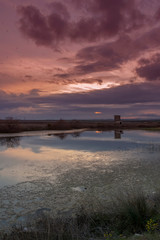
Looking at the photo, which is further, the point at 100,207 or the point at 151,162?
the point at 151,162

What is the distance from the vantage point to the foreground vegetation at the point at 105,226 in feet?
14.0

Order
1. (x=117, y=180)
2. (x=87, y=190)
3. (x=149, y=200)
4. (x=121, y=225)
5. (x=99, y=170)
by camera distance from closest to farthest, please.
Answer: (x=121, y=225)
(x=149, y=200)
(x=87, y=190)
(x=117, y=180)
(x=99, y=170)

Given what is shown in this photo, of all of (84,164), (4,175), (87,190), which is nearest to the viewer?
(87,190)

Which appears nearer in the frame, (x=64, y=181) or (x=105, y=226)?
(x=105, y=226)

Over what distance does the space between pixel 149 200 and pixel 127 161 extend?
629 centimetres

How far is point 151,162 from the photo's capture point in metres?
12.2

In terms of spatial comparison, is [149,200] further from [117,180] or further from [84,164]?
[84,164]

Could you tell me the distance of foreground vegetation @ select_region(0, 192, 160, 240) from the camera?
14.0 ft

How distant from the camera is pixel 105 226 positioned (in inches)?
199

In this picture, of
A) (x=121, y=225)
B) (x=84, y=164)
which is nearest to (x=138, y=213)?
(x=121, y=225)

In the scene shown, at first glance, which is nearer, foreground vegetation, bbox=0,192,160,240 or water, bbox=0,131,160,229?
foreground vegetation, bbox=0,192,160,240

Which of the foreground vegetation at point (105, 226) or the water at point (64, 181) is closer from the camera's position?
the foreground vegetation at point (105, 226)

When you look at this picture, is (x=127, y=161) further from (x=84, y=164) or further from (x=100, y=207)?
(x=100, y=207)

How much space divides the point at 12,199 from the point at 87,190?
2738 millimetres
